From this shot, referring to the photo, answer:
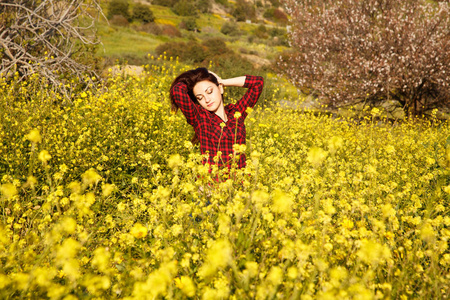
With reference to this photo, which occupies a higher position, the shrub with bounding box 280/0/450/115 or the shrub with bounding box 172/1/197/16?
the shrub with bounding box 280/0/450/115

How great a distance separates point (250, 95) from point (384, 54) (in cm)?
846

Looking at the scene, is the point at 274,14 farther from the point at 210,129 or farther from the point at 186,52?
the point at 210,129

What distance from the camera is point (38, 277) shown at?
116 cm

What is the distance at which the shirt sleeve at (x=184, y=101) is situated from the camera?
2848 mm

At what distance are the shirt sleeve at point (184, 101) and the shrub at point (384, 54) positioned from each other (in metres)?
7.06

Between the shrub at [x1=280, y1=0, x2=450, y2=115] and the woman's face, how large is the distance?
22.8 feet

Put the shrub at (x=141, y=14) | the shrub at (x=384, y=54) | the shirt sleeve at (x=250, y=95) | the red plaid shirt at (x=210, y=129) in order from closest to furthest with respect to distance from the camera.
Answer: the red plaid shirt at (x=210, y=129) < the shirt sleeve at (x=250, y=95) < the shrub at (x=384, y=54) < the shrub at (x=141, y=14)

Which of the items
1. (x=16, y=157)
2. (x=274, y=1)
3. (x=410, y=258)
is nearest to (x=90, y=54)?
(x=16, y=157)

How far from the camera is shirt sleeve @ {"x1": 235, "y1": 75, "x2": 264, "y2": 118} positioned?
3.08 meters

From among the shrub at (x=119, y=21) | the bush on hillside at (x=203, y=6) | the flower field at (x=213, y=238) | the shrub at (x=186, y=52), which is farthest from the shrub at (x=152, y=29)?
the flower field at (x=213, y=238)

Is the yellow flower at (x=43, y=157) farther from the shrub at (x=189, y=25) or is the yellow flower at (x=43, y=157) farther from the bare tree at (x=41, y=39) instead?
the shrub at (x=189, y=25)

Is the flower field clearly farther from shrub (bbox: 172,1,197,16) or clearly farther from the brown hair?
shrub (bbox: 172,1,197,16)

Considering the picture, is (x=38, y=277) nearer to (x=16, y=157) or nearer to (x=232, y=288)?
(x=232, y=288)

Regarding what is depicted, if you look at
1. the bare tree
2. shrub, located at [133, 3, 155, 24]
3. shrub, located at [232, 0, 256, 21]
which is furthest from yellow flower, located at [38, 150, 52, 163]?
shrub, located at [232, 0, 256, 21]
